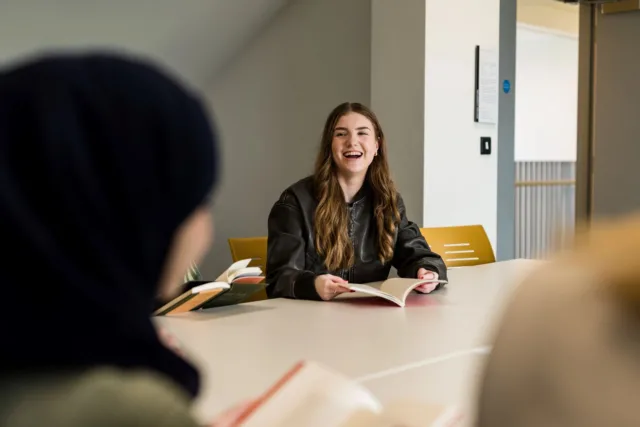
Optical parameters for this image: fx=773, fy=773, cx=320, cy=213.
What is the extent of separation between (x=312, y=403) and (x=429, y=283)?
4.98 ft

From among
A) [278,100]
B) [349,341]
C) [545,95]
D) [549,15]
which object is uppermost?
[549,15]

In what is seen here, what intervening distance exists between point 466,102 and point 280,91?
4.32 ft

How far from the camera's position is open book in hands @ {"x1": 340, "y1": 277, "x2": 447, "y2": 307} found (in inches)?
87.1

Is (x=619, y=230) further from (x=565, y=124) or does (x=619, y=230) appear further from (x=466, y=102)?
(x=565, y=124)

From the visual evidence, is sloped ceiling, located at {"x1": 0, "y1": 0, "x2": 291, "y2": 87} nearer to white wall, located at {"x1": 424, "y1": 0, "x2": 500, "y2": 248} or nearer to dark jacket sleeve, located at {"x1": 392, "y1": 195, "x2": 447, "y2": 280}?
white wall, located at {"x1": 424, "y1": 0, "x2": 500, "y2": 248}

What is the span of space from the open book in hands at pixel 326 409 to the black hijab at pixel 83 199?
0.39 metres

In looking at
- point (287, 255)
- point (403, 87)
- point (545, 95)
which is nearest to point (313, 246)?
point (287, 255)

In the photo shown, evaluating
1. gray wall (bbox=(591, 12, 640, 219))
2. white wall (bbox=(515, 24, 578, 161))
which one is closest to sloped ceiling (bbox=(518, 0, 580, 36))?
white wall (bbox=(515, 24, 578, 161))

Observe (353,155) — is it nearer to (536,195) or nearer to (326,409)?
(326,409)

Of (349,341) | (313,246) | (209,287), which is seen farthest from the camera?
(313,246)

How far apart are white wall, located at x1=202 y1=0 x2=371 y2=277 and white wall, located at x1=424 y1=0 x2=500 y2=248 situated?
0.64 m

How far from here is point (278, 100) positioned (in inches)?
202

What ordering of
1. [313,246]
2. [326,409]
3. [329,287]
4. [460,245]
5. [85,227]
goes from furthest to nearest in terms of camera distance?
[460,245] → [313,246] → [329,287] → [326,409] → [85,227]

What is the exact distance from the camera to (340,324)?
198cm
